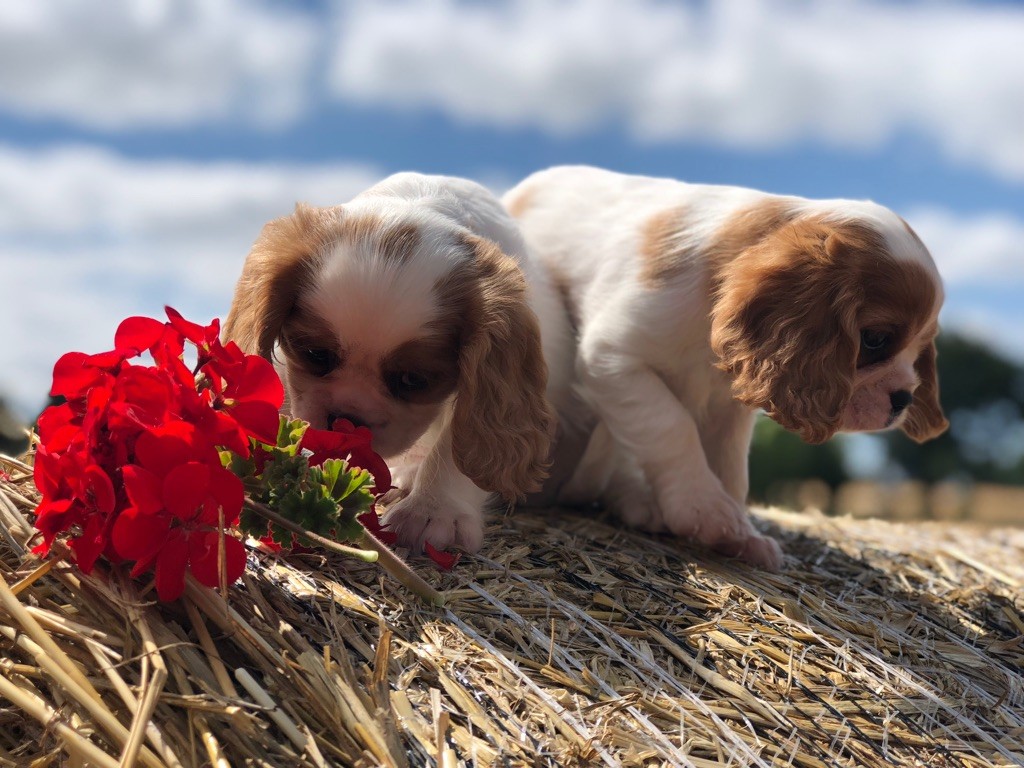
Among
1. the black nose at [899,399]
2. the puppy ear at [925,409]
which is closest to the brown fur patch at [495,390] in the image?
the black nose at [899,399]

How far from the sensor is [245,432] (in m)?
2.53

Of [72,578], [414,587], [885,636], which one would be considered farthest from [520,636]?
[885,636]

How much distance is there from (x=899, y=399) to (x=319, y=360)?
2.07 m

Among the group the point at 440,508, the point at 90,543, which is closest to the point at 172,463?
the point at 90,543

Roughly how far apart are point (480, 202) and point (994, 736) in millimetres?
2425

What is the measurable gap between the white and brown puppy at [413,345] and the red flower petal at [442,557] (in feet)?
0.25

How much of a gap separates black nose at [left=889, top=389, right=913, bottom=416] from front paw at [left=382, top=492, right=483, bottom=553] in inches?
62.9

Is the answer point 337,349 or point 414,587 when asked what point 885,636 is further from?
point 337,349

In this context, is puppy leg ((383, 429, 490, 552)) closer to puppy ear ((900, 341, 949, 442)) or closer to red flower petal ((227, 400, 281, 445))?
red flower petal ((227, 400, 281, 445))

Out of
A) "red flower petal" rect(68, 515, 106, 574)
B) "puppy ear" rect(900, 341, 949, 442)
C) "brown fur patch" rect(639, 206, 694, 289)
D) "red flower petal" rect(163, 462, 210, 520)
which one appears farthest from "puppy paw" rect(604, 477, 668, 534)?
"red flower petal" rect(68, 515, 106, 574)

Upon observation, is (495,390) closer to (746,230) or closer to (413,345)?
(413,345)

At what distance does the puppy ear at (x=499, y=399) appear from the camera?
3.12 m

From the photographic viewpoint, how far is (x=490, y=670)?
247cm

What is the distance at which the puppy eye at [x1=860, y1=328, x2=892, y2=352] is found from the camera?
142 inches
